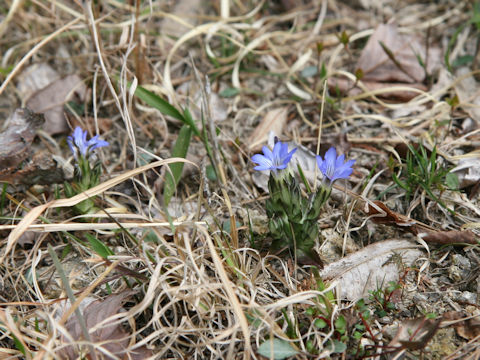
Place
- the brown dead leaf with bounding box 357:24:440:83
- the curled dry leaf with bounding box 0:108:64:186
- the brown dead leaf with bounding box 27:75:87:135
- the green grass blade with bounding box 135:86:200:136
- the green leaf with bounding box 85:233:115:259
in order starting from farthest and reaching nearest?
1. the brown dead leaf with bounding box 357:24:440:83
2. the brown dead leaf with bounding box 27:75:87:135
3. the green grass blade with bounding box 135:86:200:136
4. the curled dry leaf with bounding box 0:108:64:186
5. the green leaf with bounding box 85:233:115:259

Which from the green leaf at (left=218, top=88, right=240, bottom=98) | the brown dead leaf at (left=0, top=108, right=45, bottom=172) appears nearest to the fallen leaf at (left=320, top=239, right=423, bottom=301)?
the green leaf at (left=218, top=88, right=240, bottom=98)

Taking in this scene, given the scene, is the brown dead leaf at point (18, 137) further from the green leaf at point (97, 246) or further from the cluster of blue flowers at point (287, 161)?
the cluster of blue flowers at point (287, 161)

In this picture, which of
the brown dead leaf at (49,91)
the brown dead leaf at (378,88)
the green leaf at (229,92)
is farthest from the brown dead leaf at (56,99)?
the brown dead leaf at (378,88)

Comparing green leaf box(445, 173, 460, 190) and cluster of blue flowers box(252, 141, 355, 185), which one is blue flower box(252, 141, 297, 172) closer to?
cluster of blue flowers box(252, 141, 355, 185)

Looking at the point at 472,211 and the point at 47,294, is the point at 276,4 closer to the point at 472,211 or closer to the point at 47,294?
the point at 472,211

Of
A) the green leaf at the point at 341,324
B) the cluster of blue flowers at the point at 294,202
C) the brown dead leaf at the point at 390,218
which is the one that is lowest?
the green leaf at the point at 341,324
